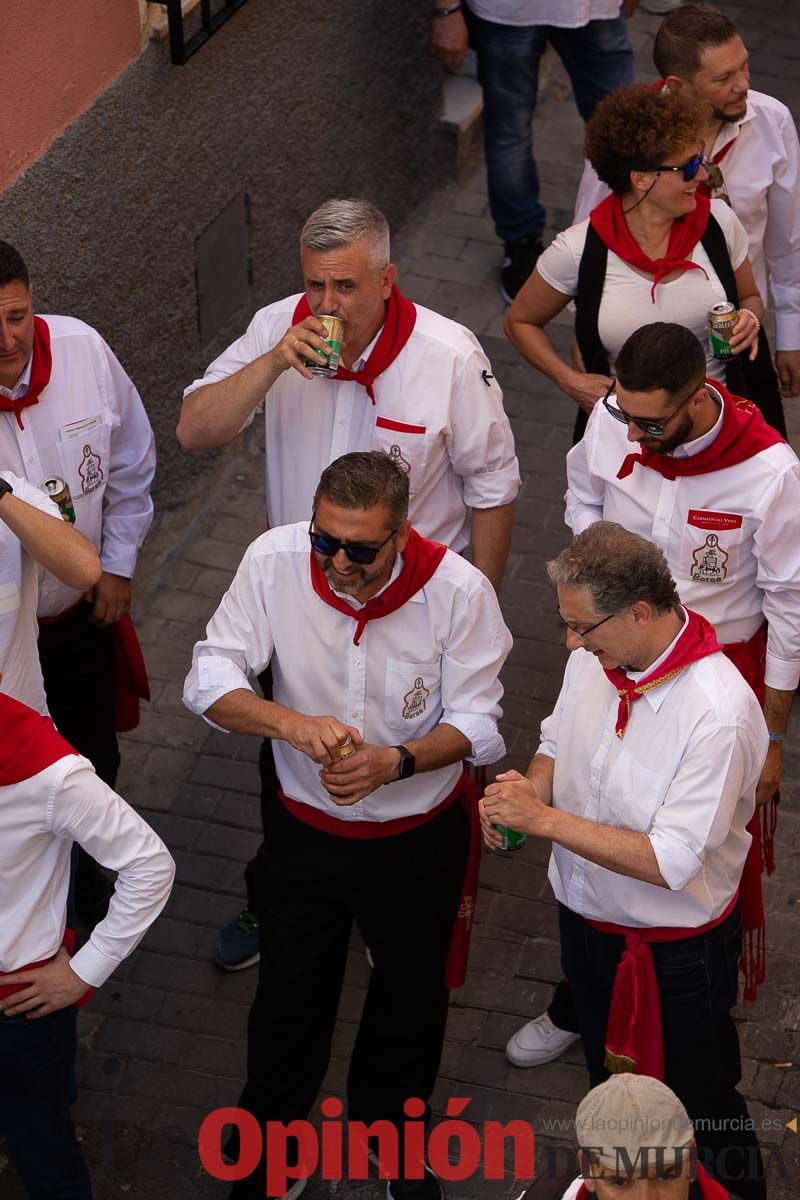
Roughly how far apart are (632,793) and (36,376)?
2.04 metres

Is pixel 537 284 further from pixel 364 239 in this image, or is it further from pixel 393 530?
pixel 393 530

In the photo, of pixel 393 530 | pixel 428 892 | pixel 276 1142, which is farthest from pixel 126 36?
pixel 276 1142

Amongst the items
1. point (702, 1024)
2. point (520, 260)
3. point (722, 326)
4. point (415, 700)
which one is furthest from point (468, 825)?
point (520, 260)

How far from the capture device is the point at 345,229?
4.56 metres

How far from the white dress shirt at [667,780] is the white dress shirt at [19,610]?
140 centimetres

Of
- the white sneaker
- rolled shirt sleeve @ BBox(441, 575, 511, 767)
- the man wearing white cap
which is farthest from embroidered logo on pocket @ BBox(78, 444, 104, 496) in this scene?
the man wearing white cap

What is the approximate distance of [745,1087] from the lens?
16.4 feet

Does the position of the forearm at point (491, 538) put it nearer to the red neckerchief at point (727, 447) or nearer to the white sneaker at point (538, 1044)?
the red neckerchief at point (727, 447)

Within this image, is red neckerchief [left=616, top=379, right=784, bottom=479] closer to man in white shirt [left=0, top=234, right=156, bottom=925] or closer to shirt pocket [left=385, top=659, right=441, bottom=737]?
shirt pocket [left=385, top=659, right=441, bottom=737]

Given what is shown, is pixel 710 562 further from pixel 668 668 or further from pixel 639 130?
pixel 639 130

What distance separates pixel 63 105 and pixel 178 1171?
3482 mm

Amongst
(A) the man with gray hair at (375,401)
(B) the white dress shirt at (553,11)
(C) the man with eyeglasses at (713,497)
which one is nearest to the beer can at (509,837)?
(C) the man with eyeglasses at (713,497)

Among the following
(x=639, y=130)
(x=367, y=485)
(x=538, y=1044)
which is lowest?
(x=538, y=1044)

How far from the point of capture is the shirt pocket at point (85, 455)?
4.87 m
